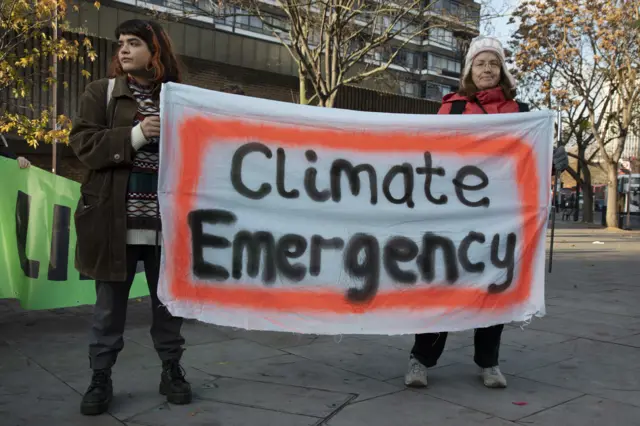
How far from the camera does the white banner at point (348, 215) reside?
3189 mm

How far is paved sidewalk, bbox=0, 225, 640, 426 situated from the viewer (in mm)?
3152

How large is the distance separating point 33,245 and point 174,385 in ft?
7.23

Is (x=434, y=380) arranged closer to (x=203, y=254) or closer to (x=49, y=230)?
(x=203, y=254)

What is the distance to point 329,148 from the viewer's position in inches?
134

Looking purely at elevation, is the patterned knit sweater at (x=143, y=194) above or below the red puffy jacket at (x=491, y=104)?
below

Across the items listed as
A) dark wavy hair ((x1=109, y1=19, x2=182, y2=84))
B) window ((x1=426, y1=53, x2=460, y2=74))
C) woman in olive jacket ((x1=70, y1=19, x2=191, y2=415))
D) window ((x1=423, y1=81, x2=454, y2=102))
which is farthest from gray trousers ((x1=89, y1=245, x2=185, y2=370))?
window ((x1=426, y1=53, x2=460, y2=74))

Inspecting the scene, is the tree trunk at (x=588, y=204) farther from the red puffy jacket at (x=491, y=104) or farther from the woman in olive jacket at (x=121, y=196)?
the woman in olive jacket at (x=121, y=196)

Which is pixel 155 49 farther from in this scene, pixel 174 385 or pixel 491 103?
pixel 491 103

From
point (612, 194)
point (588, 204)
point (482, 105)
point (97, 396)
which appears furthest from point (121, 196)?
point (588, 204)

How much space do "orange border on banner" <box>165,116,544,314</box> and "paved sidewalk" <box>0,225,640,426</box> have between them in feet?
1.59

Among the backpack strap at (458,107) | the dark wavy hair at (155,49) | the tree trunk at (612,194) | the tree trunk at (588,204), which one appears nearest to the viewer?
the dark wavy hair at (155,49)

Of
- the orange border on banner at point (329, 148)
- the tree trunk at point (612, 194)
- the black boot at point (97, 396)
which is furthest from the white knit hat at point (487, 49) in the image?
the tree trunk at point (612, 194)

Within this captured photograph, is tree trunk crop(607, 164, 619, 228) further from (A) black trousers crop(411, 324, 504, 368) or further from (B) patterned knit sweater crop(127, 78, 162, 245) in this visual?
(B) patterned knit sweater crop(127, 78, 162, 245)

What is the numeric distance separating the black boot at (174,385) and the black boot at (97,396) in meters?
0.29
